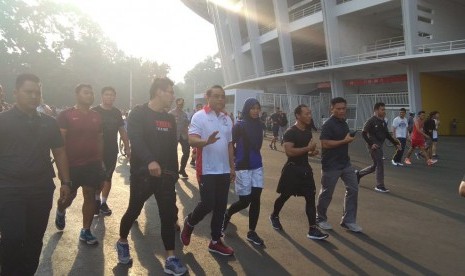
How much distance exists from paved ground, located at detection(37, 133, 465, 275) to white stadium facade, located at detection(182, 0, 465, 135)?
54.0 feet

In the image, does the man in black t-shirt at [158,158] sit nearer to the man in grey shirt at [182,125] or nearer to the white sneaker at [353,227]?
the white sneaker at [353,227]

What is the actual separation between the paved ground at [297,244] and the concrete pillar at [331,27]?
793 inches

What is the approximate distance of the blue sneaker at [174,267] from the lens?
3.72 metres

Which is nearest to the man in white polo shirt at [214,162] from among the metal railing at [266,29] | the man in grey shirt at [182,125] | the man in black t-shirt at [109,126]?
the man in black t-shirt at [109,126]

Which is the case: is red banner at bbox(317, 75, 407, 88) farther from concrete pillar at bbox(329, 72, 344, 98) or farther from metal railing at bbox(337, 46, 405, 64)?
metal railing at bbox(337, 46, 405, 64)

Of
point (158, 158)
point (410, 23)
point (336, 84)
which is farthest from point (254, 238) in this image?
point (336, 84)

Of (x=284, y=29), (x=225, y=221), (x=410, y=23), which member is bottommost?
(x=225, y=221)

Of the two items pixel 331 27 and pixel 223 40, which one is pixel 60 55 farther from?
pixel 331 27

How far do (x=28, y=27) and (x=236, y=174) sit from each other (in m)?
56.3

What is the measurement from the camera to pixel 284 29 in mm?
30031

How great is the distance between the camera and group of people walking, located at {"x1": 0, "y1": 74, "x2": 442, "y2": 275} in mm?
2955

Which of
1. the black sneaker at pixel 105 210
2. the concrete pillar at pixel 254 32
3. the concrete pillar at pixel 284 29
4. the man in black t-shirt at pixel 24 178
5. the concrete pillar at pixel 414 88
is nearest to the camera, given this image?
the man in black t-shirt at pixel 24 178

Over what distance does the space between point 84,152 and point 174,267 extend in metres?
1.88

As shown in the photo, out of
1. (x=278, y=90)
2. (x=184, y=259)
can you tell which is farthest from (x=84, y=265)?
(x=278, y=90)
